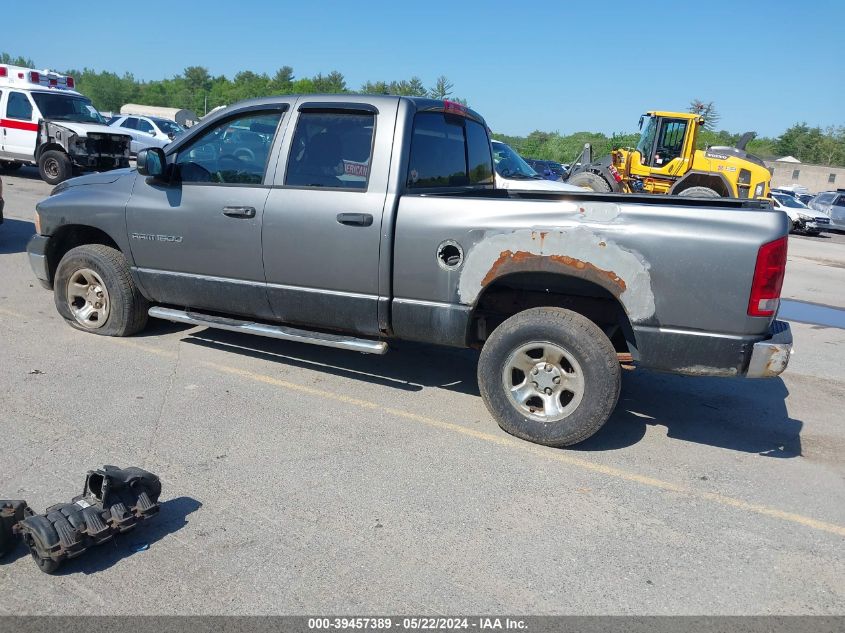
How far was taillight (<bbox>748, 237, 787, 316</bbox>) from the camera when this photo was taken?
3752 millimetres

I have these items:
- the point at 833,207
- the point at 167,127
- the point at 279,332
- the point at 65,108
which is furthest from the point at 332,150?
the point at 833,207

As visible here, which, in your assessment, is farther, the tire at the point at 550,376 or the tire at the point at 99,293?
the tire at the point at 99,293

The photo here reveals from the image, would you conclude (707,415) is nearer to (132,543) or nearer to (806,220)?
(132,543)

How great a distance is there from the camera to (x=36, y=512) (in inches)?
130

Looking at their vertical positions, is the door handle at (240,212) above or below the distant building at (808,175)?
below

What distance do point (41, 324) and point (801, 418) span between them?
21.2 feet

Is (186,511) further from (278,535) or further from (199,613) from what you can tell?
(199,613)

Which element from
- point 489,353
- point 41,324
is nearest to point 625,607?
point 489,353

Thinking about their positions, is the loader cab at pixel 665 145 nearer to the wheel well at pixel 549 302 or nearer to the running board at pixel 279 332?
the wheel well at pixel 549 302

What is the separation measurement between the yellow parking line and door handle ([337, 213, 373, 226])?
126 cm

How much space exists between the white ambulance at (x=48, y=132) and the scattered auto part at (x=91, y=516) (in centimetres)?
1518

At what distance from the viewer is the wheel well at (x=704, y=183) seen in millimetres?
18562

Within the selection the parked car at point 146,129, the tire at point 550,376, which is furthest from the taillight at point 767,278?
the parked car at point 146,129

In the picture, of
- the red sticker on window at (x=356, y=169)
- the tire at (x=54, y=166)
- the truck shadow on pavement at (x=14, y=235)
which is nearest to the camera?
the red sticker on window at (x=356, y=169)
